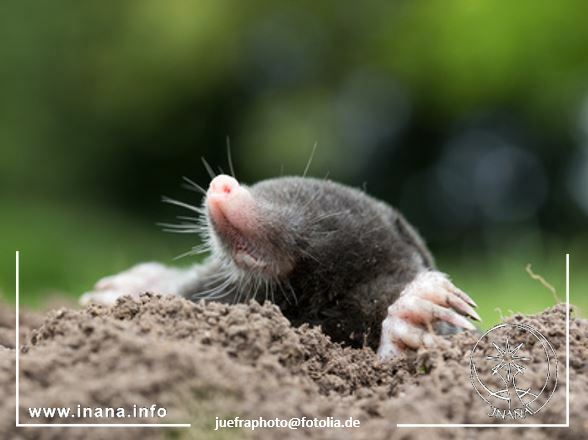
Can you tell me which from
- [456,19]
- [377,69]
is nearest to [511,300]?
[456,19]

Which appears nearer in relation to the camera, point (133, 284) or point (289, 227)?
point (289, 227)

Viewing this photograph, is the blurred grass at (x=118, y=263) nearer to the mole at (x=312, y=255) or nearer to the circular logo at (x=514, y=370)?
the mole at (x=312, y=255)

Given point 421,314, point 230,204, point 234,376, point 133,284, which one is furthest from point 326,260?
point 133,284

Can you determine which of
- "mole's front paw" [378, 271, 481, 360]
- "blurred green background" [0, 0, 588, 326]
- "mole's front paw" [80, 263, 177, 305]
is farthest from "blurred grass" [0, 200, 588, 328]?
"mole's front paw" [378, 271, 481, 360]

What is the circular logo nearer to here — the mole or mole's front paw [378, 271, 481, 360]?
mole's front paw [378, 271, 481, 360]

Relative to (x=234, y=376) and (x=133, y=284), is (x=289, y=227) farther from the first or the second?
(x=133, y=284)

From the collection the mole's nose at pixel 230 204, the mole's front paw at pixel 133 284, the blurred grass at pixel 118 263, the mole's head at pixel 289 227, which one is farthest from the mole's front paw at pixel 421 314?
the blurred grass at pixel 118 263
